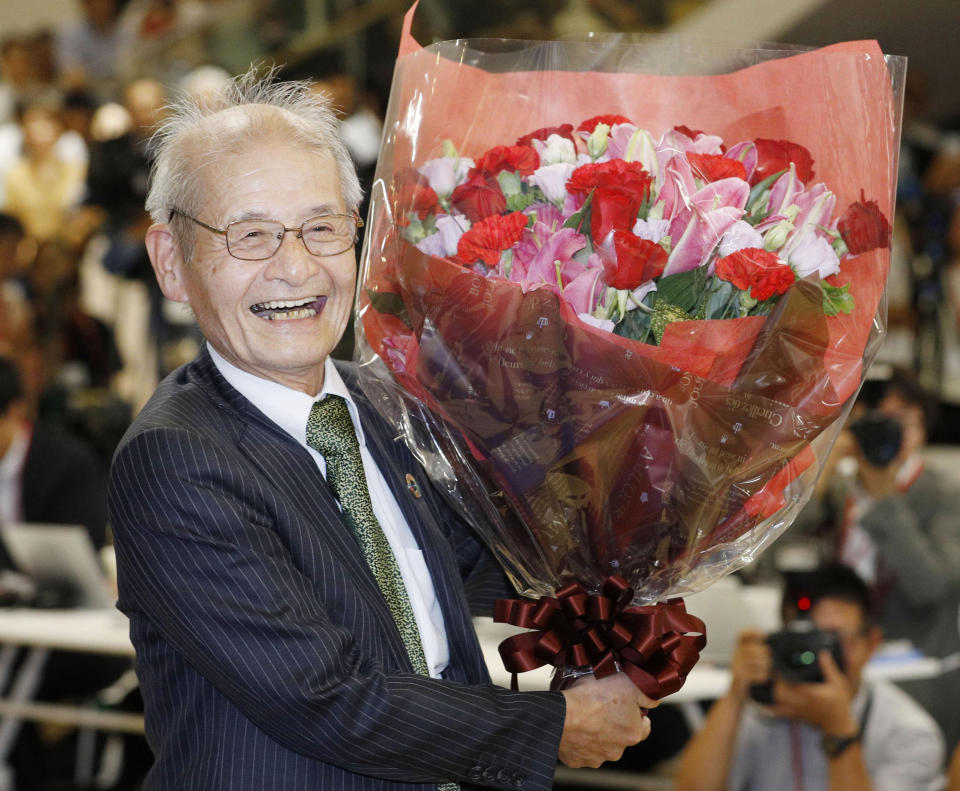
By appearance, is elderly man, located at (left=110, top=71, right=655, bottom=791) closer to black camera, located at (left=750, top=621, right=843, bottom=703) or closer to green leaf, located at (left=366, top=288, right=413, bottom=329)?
green leaf, located at (left=366, top=288, right=413, bottom=329)

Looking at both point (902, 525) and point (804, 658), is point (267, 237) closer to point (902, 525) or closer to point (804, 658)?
point (804, 658)

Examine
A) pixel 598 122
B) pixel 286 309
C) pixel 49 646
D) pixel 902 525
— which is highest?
pixel 598 122

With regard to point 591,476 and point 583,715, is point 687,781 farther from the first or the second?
point 591,476

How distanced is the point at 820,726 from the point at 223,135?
Result: 1.76m

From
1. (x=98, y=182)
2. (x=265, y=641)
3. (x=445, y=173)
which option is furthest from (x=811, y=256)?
(x=98, y=182)

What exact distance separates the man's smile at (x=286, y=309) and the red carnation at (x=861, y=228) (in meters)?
0.57

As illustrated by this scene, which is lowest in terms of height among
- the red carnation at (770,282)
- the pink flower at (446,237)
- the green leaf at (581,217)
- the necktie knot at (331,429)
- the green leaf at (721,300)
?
the necktie knot at (331,429)

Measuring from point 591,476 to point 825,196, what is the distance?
0.36 meters

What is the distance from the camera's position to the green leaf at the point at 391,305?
1.30 metres

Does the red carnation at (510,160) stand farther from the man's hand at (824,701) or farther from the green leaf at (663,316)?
the man's hand at (824,701)

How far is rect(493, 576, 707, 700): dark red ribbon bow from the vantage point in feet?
4.41

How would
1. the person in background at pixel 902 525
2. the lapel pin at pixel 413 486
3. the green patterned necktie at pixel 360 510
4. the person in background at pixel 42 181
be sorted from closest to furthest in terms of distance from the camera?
the green patterned necktie at pixel 360 510
the lapel pin at pixel 413 486
the person in background at pixel 902 525
the person in background at pixel 42 181

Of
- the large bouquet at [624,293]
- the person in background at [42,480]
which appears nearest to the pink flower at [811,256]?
the large bouquet at [624,293]

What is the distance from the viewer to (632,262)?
116 cm
